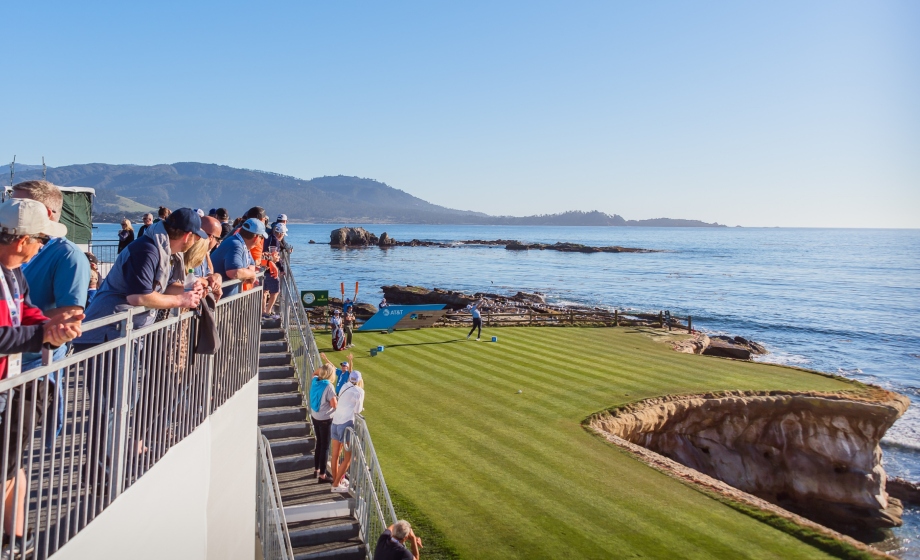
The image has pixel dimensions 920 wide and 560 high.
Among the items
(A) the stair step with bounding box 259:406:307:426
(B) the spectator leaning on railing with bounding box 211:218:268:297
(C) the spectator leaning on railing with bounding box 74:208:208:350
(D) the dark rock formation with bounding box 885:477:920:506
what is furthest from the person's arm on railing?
(D) the dark rock formation with bounding box 885:477:920:506

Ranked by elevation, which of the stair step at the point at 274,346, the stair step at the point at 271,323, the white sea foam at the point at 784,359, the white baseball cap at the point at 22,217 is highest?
the white baseball cap at the point at 22,217

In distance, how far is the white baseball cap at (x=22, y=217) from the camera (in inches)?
147

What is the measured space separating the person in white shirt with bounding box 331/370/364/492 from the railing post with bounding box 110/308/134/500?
6855 mm

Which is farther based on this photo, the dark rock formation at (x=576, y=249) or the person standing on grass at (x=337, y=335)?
the dark rock formation at (x=576, y=249)

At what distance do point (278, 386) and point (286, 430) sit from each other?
1163 mm

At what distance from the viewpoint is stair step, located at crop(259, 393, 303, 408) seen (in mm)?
12477

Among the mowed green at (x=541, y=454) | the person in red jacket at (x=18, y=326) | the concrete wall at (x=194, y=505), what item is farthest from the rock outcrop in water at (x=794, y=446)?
the person in red jacket at (x=18, y=326)

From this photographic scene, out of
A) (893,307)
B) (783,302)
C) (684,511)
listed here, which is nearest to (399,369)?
(684,511)

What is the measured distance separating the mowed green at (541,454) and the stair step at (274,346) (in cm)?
386

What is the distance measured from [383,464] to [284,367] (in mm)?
3646

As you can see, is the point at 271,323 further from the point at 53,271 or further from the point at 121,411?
the point at 53,271

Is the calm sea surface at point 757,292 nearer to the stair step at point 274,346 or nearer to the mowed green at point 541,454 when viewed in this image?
the mowed green at point 541,454

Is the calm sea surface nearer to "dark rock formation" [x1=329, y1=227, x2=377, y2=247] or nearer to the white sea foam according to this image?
the white sea foam

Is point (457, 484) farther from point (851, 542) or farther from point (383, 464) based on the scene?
point (851, 542)
